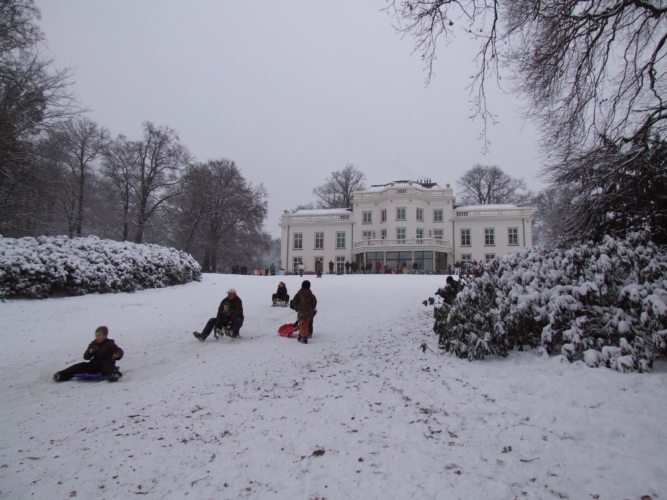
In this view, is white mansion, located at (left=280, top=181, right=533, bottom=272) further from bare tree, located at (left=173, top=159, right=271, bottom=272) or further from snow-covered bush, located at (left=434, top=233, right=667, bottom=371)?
snow-covered bush, located at (left=434, top=233, right=667, bottom=371)

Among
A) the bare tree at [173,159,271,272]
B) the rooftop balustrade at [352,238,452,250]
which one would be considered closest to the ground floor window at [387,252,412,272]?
the rooftop balustrade at [352,238,452,250]

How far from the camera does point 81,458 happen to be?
11.7 ft

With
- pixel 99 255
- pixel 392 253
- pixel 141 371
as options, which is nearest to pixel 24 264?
pixel 99 255

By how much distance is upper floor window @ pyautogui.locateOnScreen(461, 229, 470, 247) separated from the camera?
3969 centimetres

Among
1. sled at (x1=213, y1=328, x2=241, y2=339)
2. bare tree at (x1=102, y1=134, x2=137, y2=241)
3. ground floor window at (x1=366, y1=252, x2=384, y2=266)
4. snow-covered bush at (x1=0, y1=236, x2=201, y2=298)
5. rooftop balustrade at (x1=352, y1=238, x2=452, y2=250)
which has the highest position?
bare tree at (x1=102, y1=134, x2=137, y2=241)

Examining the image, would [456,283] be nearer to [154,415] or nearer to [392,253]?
[154,415]

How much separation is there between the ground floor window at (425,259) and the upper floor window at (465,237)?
16.6ft

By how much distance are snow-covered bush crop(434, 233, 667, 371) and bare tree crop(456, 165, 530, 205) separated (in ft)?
150

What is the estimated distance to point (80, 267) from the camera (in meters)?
12.4

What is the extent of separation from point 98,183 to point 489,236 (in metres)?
37.1

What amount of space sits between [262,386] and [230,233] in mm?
31432

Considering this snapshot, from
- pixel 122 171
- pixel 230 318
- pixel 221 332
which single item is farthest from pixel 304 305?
pixel 122 171

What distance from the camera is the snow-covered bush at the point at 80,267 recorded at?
1073 cm

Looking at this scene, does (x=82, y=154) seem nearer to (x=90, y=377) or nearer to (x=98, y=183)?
(x=98, y=183)
